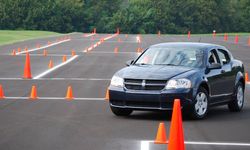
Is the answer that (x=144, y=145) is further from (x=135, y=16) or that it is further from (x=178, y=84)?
(x=135, y=16)

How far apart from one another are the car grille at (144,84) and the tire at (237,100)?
2586mm

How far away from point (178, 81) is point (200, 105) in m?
0.79

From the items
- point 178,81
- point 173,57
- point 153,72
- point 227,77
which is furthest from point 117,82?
point 227,77

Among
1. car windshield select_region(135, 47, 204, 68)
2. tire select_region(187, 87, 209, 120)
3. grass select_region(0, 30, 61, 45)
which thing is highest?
car windshield select_region(135, 47, 204, 68)

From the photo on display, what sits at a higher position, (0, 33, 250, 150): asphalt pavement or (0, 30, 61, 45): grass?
(0, 33, 250, 150): asphalt pavement

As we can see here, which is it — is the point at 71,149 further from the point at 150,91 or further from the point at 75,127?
the point at 150,91

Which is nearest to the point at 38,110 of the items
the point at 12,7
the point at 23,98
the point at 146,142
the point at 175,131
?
the point at 23,98

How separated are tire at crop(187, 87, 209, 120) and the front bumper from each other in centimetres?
19

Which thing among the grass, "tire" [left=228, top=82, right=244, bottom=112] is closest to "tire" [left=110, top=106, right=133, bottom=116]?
"tire" [left=228, top=82, right=244, bottom=112]

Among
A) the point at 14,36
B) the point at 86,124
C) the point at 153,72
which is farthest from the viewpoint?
the point at 14,36

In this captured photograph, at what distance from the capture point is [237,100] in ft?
52.4

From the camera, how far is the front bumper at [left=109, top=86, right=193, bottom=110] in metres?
13.7

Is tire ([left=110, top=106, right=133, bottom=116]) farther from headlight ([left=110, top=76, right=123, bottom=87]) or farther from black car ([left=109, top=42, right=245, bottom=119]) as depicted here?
headlight ([left=110, top=76, right=123, bottom=87])

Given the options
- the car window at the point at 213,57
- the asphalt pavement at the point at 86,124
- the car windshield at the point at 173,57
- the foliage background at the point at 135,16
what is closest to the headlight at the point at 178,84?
the asphalt pavement at the point at 86,124
